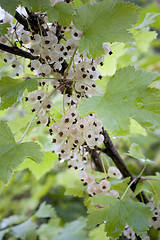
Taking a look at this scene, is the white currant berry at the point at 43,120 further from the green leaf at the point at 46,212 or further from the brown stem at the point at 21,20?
the green leaf at the point at 46,212

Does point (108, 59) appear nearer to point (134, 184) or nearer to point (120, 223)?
point (134, 184)

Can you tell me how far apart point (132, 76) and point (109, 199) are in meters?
0.33

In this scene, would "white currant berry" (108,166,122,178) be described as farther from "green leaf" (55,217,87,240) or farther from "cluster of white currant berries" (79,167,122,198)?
"green leaf" (55,217,87,240)

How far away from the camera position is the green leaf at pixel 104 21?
576mm

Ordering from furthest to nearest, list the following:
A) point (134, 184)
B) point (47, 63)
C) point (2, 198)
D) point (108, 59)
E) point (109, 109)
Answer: point (2, 198) → point (108, 59) → point (134, 184) → point (47, 63) → point (109, 109)

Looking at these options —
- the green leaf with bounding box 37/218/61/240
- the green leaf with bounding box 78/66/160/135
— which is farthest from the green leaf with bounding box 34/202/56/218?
the green leaf with bounding box 78/66/160/135

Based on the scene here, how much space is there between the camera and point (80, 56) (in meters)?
0.68

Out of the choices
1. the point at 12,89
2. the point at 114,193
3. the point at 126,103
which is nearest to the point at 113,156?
the point at 114,193

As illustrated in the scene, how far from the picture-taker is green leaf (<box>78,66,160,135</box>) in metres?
0.55

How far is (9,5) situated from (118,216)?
588 mm

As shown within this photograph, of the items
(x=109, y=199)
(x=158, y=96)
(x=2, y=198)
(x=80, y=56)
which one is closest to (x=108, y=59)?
(x=80, y=56)

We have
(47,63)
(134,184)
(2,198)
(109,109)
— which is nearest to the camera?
(109,109)

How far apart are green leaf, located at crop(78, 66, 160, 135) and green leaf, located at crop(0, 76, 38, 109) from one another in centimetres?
16

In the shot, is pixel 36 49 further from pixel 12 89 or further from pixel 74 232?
pixel 74 232
